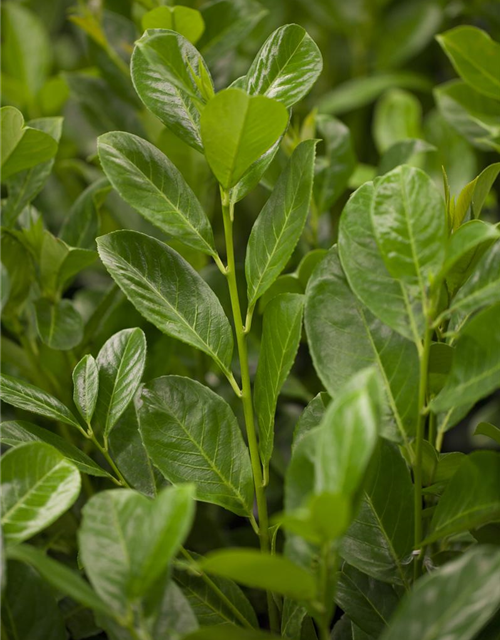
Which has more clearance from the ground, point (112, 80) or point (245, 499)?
point (112, 80)

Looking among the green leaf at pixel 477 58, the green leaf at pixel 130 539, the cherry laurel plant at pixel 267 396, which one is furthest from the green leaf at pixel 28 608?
the green leaf at pixel 477 58

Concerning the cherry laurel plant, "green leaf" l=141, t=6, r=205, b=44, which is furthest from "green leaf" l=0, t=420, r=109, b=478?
"green leaf" l=141, t=6, r=205, b=44

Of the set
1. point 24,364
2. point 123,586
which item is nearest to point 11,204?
point 24,364

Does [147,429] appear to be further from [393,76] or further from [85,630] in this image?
[393,76]

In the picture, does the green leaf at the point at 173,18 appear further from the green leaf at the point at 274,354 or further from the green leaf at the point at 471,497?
the green leaf at the point at 471,497

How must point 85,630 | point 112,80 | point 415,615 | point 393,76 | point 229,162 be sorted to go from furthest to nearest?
point 393,76, point 112,80, point 85,630, point 229,162, point 415,615

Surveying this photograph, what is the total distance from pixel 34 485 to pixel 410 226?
0.25 meters

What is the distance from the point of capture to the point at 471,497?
1.35 feet

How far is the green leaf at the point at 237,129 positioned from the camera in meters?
0.40

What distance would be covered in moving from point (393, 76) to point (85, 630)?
86 cm

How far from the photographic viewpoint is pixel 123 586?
34 cm

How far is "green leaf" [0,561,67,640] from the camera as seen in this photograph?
43cm

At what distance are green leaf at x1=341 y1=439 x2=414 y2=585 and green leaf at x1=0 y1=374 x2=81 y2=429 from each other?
0.19 meters

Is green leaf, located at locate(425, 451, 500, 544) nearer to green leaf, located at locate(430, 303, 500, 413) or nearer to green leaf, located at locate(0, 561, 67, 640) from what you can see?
green leaf, located at locate(430, 303, 500, 413)
